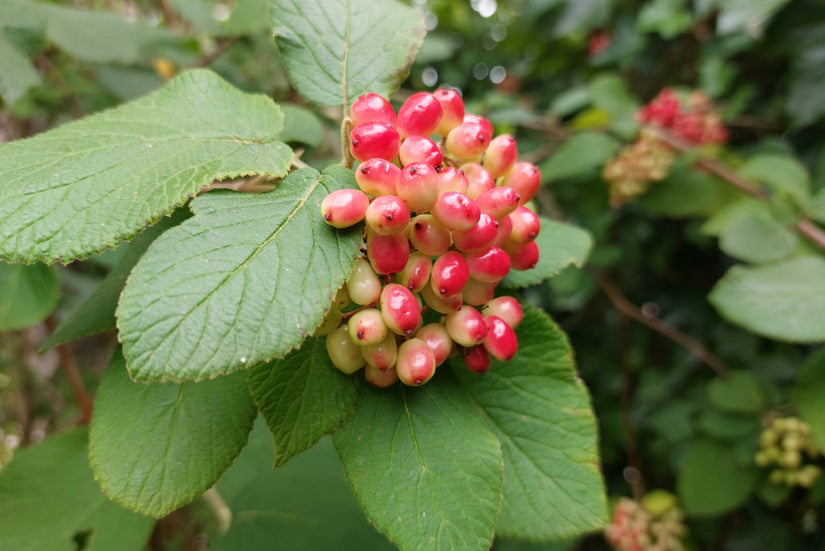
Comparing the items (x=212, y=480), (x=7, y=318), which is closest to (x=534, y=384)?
(x=212, y=480)

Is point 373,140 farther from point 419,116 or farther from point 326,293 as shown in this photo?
point 326,293

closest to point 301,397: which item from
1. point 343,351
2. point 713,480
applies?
point 343,351

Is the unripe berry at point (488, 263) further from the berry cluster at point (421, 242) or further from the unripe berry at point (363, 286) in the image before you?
the unripe berry at point (363, 286)

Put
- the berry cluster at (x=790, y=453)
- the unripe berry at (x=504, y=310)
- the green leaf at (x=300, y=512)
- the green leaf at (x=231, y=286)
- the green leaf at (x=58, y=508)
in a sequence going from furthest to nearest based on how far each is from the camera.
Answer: the berry cluster at (x=790, y=453) → the green leaf at (x=300, y=512) → the green leaf at (x=58, y=508) → the unripe berry at (x=504, y=310) → the green leaf at (x=231, y=286)

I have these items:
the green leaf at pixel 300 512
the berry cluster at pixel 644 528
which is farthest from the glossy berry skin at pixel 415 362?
the berry cluster at pixel 644 528

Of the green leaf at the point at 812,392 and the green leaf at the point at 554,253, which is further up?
the green leaf at the point at 554,253

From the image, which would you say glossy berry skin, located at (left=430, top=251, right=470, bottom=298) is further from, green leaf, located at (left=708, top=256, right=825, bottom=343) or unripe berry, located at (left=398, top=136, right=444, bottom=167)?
green leaf, located at (left=708, top=256, right=825, bottom=343)

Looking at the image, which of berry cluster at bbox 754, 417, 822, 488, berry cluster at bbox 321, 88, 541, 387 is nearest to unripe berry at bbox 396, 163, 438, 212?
berry cluster at bbox 321, 88, 541, 387
